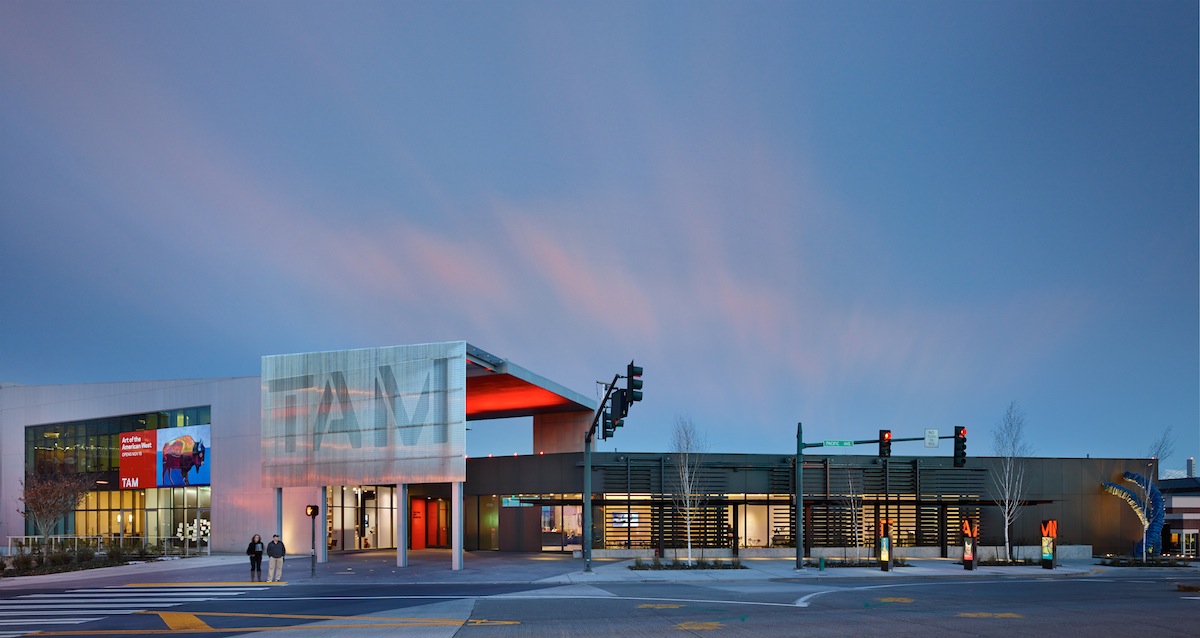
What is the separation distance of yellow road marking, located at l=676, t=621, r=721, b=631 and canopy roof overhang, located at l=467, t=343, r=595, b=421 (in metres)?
20.6

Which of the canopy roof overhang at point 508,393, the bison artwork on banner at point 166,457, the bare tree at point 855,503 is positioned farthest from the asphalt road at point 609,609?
the bison artwork on banner at point 166,457

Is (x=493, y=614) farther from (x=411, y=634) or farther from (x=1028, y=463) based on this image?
(x=1028, y=463)

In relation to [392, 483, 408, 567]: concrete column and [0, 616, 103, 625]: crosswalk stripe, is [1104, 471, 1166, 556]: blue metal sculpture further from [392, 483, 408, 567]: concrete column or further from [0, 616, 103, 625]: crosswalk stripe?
[0, 616, 103, 625]: crosswalk stripe

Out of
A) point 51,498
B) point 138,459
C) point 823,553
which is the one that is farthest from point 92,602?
point 823,553

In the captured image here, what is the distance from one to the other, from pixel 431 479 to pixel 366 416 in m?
4.44

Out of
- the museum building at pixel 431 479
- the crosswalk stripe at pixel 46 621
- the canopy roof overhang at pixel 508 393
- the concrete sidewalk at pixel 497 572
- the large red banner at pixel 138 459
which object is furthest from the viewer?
the large red banner at pixel 138 459

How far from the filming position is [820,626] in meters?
20.0

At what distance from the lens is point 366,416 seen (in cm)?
4088

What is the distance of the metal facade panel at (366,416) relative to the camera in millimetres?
38906

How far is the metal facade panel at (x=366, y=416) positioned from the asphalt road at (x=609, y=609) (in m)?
8.67

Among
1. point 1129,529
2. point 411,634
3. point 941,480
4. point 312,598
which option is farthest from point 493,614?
point 1129,529

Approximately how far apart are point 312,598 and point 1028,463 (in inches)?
1493

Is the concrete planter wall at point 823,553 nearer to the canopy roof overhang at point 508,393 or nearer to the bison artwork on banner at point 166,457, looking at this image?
the canopy roof overhang at point 508,393

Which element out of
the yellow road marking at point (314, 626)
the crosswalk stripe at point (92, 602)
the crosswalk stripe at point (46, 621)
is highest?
the yellow road marking at point (314, 626)
